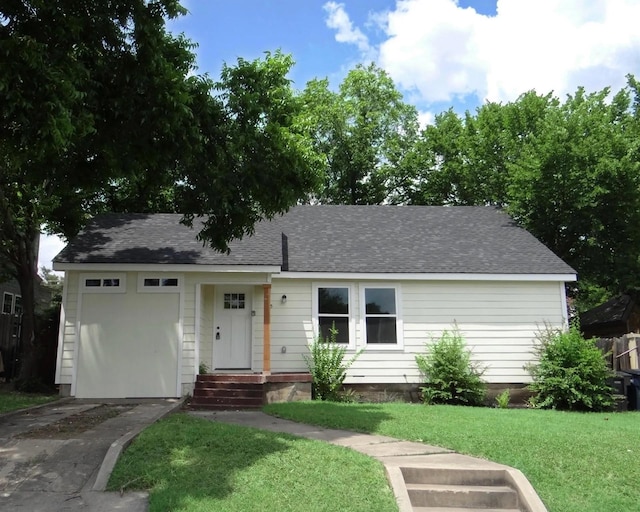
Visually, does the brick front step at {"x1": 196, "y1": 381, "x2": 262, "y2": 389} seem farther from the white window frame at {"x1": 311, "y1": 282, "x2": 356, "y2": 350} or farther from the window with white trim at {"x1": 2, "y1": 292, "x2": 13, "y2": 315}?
the window with white trim at {"x1": 2, "y1": 292, "x2": 13, "y2": 315}

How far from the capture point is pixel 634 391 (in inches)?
476

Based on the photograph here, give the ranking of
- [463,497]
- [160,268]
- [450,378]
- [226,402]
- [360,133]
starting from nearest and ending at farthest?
[463,497] < [226,402] < [160,268] < [450,378] < [360,133]

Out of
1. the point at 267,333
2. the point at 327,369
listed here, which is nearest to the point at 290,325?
the point at 267,333

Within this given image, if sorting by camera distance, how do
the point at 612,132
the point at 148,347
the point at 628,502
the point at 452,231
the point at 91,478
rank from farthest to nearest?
the point at 612,132, the point at 452,231, the point at 148,347, the point at 91,478, the point at 628,502

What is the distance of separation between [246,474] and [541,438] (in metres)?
4.07

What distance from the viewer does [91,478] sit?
5570 millimetres

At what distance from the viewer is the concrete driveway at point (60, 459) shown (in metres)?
4.95

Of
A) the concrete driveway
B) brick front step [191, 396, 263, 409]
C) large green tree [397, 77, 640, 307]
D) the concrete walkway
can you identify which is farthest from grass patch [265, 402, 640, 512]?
large green tree [397, 77, 640, 307]

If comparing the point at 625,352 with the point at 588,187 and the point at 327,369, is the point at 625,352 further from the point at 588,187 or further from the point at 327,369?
the point at 327,369

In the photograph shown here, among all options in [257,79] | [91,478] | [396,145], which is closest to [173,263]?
[257,79]

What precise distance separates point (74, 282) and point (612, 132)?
16312 millimetres

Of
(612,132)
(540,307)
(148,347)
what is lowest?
(148,347)

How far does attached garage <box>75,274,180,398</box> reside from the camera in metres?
11.5

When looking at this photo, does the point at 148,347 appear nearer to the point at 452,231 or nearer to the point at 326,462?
the point at 326,462
